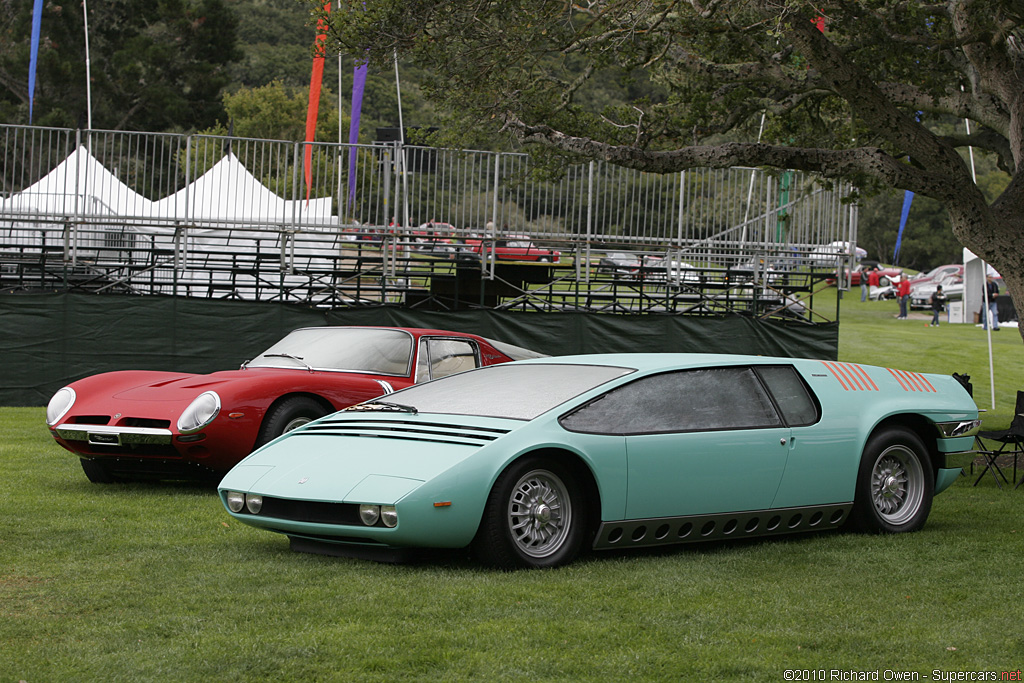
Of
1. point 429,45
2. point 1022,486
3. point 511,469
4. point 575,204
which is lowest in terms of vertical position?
point 1022,486

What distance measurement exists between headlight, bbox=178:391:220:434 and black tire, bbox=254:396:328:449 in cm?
38

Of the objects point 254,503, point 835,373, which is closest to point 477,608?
point 254,503

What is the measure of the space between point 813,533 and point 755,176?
13.7 metres

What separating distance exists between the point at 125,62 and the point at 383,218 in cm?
3913

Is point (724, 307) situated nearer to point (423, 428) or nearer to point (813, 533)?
point (813, 533)

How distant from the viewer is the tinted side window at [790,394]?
6.59 meters

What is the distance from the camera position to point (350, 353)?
9234 millimetres

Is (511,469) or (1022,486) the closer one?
(511,469)

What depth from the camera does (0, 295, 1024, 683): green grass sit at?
159 inches

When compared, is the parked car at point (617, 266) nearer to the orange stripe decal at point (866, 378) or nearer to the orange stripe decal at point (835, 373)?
the orange stripe decal at point (866, 378)

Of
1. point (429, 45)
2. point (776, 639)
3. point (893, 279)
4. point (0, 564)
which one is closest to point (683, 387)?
point (776, 639)

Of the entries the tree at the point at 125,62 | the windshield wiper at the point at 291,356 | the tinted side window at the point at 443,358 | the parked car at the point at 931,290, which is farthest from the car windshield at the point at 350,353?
the tree at the point at 125,62

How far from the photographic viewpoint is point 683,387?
20.9 ft

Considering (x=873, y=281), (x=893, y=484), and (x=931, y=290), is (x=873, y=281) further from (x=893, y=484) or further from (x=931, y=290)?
(x=893, y=484)
